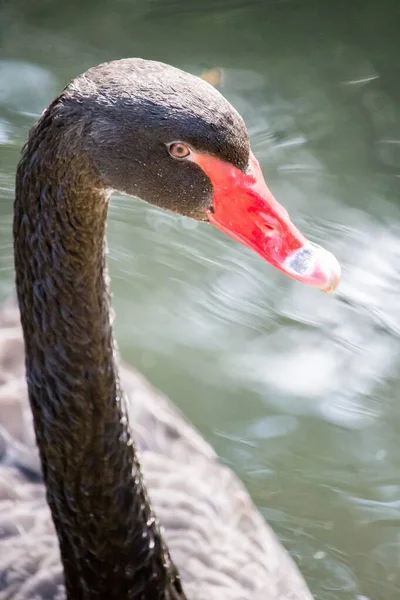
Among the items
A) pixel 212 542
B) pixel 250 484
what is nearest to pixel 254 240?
pixel 212 542

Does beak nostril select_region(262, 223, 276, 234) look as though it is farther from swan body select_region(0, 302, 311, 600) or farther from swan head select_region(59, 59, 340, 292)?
swan body select_region(0, 302, 311, 600)

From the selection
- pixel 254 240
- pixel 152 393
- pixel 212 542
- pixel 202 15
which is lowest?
pixel 212 542

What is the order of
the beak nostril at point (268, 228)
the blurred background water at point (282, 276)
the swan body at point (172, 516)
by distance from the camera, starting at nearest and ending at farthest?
the beak nostril at point (268, 228) < the swan body at point (172, 516) < the blurred background water at point (282, 276)

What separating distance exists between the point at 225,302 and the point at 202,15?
1733 mm

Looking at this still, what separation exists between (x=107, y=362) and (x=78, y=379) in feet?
0.20

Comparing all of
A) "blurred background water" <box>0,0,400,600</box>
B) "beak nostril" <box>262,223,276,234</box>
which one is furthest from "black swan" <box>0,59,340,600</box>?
"blurred background water" <box>0,0,400,600</box>

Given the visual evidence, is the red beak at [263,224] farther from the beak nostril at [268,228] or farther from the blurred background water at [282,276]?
the blurred background water at [282,276]

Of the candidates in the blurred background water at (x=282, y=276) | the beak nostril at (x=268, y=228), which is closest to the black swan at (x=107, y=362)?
the beak nostril at (x=268, y=228)

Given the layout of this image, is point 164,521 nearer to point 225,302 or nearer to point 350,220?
point 225,302

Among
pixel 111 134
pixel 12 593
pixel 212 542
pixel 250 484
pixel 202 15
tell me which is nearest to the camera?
pixel 111 134

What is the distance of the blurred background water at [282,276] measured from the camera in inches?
113

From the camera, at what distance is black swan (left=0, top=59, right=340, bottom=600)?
160 centimetres

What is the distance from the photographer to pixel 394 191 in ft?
12.4

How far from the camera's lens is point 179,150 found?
1.64 meters
